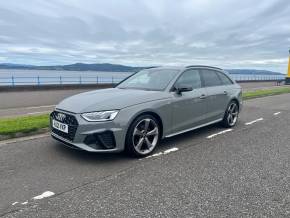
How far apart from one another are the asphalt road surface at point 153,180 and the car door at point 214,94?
2.91 feet

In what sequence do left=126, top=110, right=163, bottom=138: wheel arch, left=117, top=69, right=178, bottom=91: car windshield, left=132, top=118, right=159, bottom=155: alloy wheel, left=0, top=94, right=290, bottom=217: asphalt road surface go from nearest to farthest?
left=0, top=94, right=290, bottom=217: asphalt road surface → left=126, top=110, right=163, bottom=138: wheel arch → left=132, top=118, right=159, bottom=155: alloy wheel → left=117, top=69, right=178, bottom=91: car windshield

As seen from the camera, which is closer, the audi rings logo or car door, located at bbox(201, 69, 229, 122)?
the audi rings logo

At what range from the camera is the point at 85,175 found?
3.85 metres

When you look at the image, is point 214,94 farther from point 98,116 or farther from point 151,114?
point 98,116

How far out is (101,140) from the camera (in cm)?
415

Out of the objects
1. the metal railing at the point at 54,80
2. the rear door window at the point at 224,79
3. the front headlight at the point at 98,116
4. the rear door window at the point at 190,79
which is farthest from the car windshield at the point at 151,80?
the metal railing at the point at 54,80

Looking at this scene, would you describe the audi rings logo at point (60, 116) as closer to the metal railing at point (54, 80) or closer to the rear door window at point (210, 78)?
the rear door window at point (210, 78)

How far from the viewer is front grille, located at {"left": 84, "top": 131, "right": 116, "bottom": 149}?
4133 millimetres

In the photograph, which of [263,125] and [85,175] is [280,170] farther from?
[263,125]

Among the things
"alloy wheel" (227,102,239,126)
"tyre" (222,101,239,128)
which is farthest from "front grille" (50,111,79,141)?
"alloy wheel" (227,102,239,126)

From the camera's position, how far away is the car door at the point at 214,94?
20.1 ft

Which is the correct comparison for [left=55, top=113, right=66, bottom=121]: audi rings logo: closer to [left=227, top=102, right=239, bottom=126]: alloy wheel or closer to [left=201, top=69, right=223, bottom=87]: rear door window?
[left=201, top=69, right=223, bottom=87]: rear door window

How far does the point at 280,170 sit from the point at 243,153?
87 cm

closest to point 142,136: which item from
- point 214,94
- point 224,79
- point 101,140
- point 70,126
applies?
point 101,140
